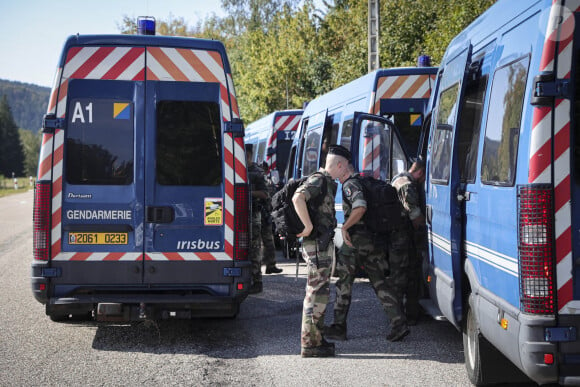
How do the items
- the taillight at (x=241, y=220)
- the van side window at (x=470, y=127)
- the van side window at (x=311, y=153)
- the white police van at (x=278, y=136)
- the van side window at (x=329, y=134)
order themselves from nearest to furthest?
the van side window at (x=470, y=127) < the taillight at (x=241, y=220) < the van side window at (x=329, y=134) < the van side window at (x=311, y=153) < the white police van at (x=278, y=136)

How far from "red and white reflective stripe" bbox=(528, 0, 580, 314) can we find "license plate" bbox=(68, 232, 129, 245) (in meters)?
3.77

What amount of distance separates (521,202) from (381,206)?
9.61 ft

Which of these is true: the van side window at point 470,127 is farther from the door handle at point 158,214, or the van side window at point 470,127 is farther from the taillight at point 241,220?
the door handle at point 158,214

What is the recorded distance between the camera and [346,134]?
997 cm

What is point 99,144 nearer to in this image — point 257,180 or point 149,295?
point 149,295

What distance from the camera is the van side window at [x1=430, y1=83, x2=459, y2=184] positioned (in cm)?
611

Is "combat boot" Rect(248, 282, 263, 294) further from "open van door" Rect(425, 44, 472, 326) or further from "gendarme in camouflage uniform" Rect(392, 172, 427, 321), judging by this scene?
"open van door" Rect(425, 44, 472, 326)

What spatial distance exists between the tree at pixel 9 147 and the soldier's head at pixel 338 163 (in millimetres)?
112537

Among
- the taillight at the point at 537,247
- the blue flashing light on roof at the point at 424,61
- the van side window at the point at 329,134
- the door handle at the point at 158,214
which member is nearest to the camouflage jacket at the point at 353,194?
the door handle at the point at 158,214

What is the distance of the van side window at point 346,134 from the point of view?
31.8 ft

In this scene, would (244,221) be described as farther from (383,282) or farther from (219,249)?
(383,282)

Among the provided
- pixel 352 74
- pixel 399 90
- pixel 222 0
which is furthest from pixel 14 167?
pixel 399 90

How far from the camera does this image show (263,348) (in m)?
7.01

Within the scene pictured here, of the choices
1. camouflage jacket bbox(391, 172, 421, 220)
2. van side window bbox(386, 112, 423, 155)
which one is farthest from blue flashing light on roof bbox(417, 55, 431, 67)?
camouflage jacket bbox(391, 172, 421, 220)
